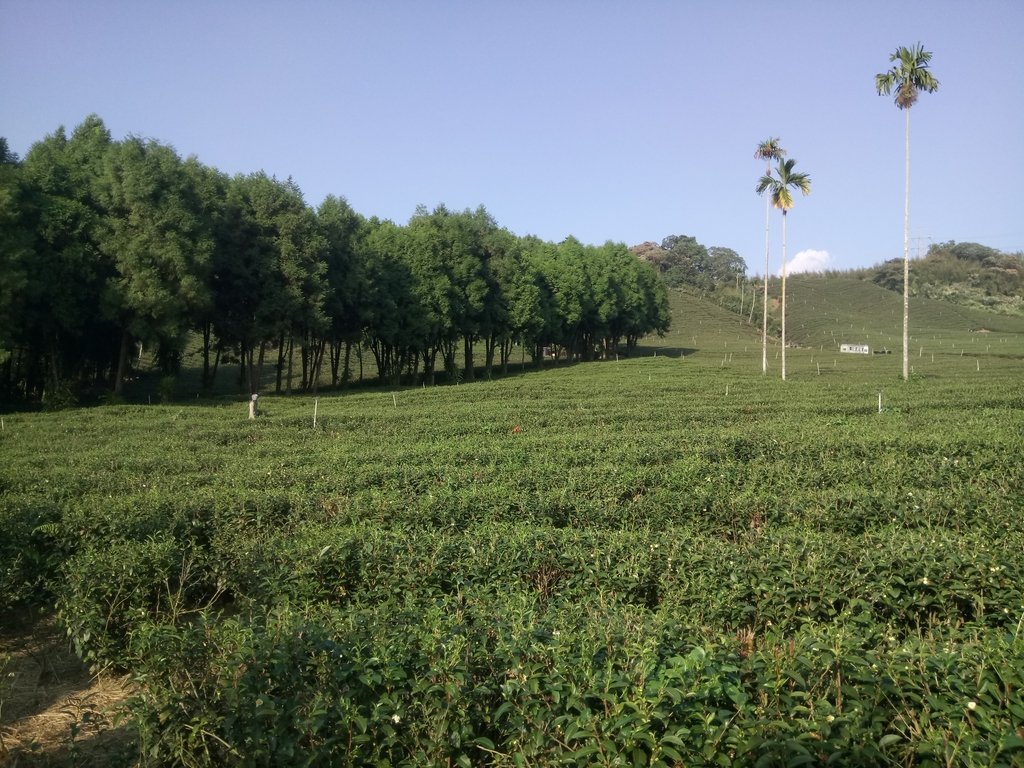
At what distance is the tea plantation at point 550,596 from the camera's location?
4.16 m

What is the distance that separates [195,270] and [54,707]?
29091 millimetres

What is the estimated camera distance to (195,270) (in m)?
32.7

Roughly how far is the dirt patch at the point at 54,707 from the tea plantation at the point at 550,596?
0.29m

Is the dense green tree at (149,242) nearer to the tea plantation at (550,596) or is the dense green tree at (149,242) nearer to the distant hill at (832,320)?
the tea plantation at (550,596)

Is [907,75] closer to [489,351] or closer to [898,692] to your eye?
[489,351]

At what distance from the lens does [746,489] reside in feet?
38.8

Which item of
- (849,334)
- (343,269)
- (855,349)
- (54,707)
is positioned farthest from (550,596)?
(849,334)

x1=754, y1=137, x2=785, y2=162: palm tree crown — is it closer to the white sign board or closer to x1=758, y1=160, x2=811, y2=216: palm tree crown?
x1=758, y1=160, x2=811, y2=216: palm tree crown

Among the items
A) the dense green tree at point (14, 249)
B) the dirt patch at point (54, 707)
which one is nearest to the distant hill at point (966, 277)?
the dense green tree at point (14, 249)

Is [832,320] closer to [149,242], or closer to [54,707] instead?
[149,242]

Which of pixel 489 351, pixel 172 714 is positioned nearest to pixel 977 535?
pixel 172 714

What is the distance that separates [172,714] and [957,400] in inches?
1276

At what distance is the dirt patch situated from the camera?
17.0ft

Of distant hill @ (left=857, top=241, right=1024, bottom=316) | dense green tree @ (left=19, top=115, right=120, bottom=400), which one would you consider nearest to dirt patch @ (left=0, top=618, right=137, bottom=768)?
dense green tree @ (left=19, top=115, right=120, bottom=400)
